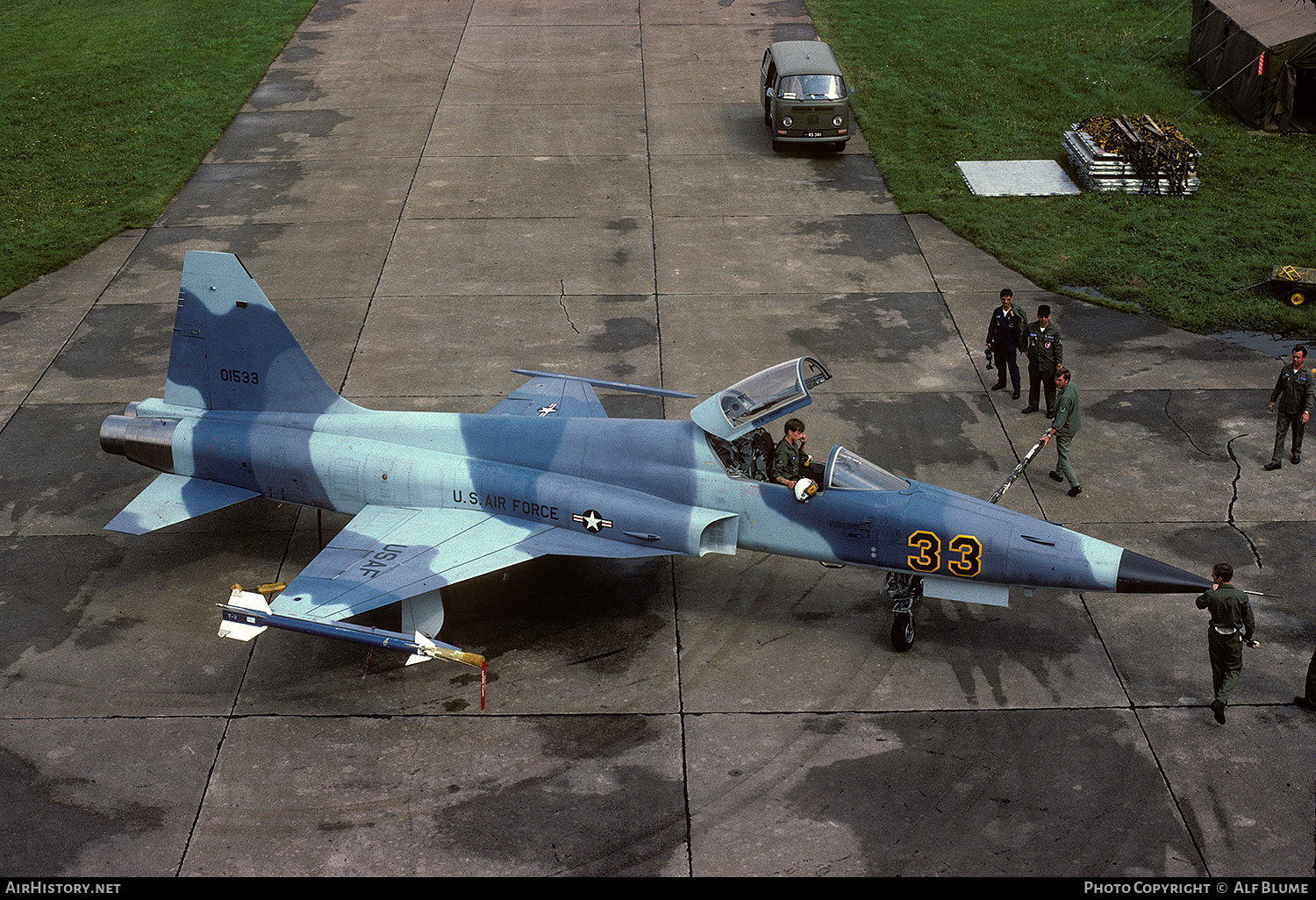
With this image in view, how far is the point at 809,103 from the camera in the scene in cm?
2564

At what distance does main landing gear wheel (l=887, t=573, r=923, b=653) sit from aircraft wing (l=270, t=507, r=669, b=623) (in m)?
2.59

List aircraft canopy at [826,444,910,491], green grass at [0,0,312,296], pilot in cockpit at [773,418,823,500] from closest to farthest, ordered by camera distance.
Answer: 1. aircraft canopy at [826,444,910,491]
2. pilot in cockpit at [773,418,823,500]
3. green grass at [0,0,312,296]

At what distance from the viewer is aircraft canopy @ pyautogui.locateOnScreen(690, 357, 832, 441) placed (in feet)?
39.2

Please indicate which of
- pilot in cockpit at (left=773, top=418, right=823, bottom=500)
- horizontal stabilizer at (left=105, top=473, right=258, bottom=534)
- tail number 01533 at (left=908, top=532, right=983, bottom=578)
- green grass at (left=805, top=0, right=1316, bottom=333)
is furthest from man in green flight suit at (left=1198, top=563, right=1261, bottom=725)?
horizontal stabilizer at (left=105, top=473, right=258, bottom=534)

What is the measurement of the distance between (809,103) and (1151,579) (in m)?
17.0

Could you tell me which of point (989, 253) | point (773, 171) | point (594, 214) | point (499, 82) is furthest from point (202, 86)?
point (989, 253)

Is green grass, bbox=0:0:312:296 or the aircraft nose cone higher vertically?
the aircraft nose cone

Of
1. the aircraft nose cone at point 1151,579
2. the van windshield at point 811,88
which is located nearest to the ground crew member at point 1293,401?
the aircraft nose cone at point 1151,579

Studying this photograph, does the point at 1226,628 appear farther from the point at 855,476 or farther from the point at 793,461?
the point at 793,461

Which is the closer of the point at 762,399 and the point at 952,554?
the point at 952,554

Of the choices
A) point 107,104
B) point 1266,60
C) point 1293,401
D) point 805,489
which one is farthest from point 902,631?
point 107,104

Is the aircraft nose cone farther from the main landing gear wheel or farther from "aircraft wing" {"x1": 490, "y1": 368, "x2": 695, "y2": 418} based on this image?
"aircraft wing" {"x1": 490, "y1": 368, "x2": 695, "y2": 418}

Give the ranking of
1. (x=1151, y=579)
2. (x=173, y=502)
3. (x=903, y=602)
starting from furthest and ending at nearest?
(x=173, y=502) < (x=903, y=602) < (x=1151, y=579)

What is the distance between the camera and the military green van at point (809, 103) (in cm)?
2567
